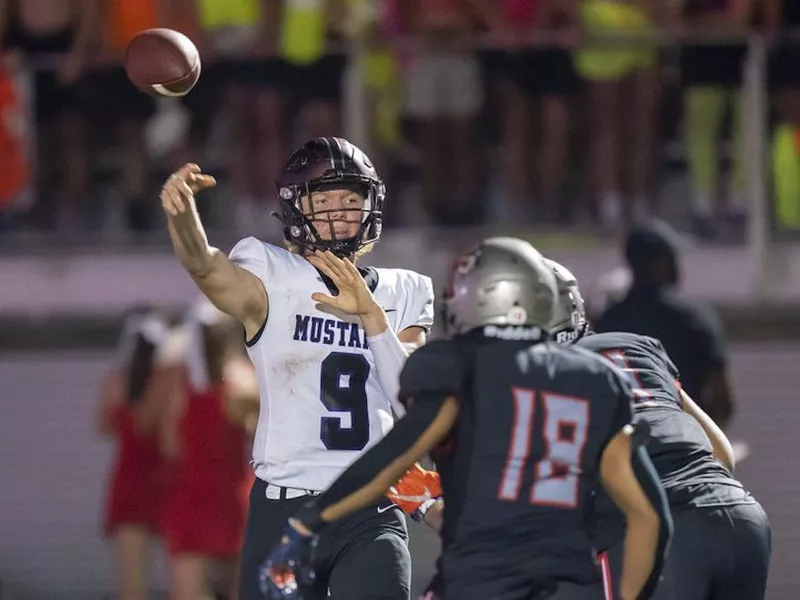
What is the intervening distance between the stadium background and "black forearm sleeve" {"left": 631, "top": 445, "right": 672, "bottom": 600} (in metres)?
5.80

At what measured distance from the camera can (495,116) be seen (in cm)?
1112

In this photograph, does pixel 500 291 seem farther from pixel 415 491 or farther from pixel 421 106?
pixel 421 106

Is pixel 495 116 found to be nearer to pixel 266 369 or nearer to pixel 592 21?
pixel 592 21

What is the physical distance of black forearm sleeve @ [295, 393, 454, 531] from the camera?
Result: 4320mm

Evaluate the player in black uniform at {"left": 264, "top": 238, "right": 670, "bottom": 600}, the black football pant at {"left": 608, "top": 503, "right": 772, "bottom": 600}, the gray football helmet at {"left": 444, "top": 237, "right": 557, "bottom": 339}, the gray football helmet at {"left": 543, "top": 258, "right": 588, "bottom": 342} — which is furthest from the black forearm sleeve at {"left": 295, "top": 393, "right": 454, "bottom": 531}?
the black football pant at {"left": 608, "top": 503, "right": 772, "bottom": 600}

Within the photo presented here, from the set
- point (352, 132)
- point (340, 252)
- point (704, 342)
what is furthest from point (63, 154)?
point (340, 252)

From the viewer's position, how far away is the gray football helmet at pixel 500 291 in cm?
441

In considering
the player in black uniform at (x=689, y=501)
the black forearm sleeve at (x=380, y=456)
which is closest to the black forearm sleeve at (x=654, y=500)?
the black forearm sleeve at (x=380, y=456)

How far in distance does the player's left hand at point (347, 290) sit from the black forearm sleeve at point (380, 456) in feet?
2.90

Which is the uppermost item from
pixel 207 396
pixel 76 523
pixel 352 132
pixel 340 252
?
pixel 352 132

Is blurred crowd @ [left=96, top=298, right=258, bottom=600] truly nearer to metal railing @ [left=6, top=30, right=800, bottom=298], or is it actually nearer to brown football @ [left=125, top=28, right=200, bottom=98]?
metal railing @ [left=6, top=30, right=800, bottom=298]

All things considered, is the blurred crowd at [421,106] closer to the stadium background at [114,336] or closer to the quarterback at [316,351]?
the stadium background at [114,336]

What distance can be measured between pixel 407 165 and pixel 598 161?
3.81 ft

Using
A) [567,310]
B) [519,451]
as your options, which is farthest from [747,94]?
[519,451]
